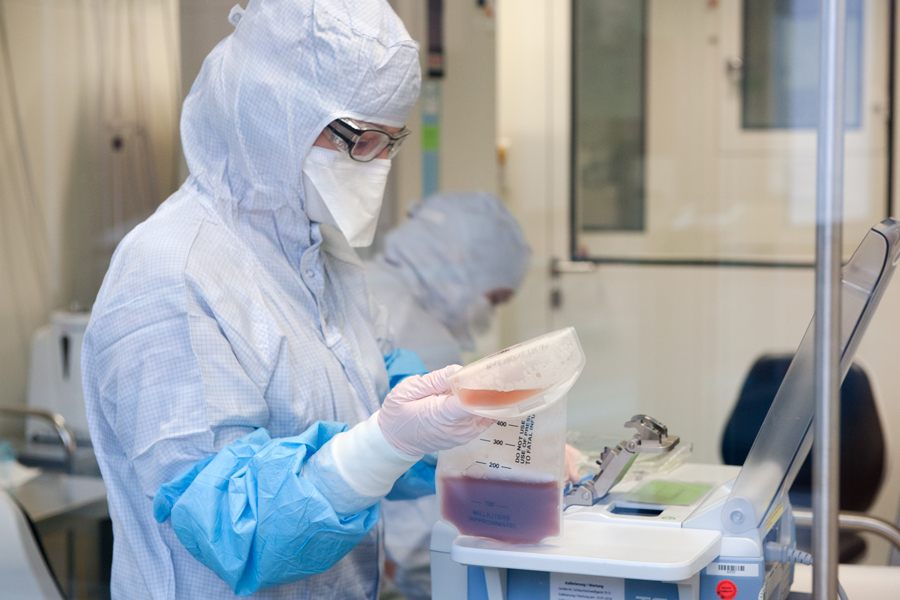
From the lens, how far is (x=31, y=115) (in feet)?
7.74

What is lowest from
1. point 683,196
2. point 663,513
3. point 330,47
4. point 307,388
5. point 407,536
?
point 407,536

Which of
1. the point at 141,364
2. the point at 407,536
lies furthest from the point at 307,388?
the point at 407,536

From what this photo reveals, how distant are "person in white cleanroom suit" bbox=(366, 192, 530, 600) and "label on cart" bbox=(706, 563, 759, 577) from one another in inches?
46.1

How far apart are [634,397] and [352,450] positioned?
5.98ft

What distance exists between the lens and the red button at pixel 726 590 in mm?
798

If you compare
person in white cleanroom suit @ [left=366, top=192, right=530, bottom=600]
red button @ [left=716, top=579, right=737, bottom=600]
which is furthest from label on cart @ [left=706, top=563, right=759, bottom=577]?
person in white cleanroom suit @ [left=366, top=192, right=530, bottom=600]

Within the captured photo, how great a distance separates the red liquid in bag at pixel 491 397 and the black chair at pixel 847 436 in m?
1.62

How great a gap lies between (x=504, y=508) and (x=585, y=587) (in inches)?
4.2

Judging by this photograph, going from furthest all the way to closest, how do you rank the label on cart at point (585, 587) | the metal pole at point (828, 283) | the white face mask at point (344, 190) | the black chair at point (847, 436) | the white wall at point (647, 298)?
1. the white wall at point (647, 298)
2. the black chair at point (847, 436)
3. the white face mask at point (344, 190)
4. the label on cart at point (585, 587)
5. the metal pole at point (828, 283)

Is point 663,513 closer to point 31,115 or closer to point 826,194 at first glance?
point 826,194

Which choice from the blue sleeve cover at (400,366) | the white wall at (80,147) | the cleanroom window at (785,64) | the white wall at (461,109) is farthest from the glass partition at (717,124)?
the blue sleeve cover at (400,366)

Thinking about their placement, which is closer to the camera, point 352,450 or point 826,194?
point 826,194

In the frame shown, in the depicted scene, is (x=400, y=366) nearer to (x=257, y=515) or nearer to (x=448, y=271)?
(x=257, y=515)

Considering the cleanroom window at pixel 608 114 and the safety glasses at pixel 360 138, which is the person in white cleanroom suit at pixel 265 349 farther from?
the cleanroom window at pixel 608 114
